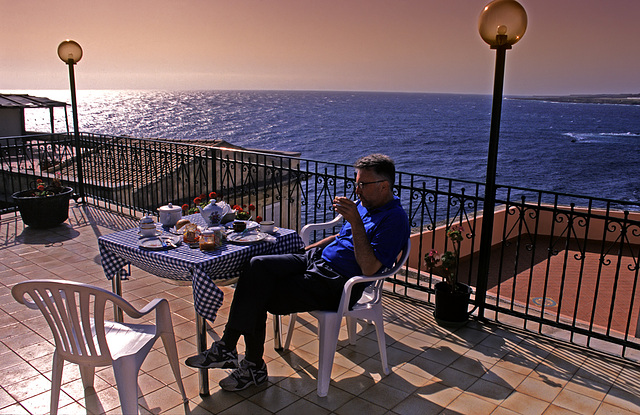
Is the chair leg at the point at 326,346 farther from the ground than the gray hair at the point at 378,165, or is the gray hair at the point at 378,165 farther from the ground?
the gray hair at the point at 378,165

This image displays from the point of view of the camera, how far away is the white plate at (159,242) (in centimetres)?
292

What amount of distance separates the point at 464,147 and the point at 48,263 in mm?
62974

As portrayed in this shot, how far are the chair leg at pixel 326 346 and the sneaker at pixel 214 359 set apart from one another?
0.49m

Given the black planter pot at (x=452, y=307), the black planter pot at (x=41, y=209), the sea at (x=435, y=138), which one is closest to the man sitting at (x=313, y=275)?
the black planter pot at (x=452, y=307)

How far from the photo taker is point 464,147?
63.7 metres

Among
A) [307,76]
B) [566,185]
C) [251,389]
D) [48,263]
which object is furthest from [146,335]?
[307,76]

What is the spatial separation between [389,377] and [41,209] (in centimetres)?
502

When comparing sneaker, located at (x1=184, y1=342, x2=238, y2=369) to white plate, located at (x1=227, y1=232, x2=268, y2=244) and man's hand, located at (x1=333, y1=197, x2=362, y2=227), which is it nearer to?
white plate, located at (x1=227, y1=232, x2=268, y2=244)

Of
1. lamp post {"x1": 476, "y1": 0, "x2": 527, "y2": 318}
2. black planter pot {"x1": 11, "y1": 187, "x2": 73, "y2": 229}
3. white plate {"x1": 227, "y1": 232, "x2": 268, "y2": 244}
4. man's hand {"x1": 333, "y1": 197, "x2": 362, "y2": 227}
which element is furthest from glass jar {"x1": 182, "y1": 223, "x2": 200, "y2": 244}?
black planter pot {"x1": 11, "y1": 187, "x2": 73, "y2": 229}

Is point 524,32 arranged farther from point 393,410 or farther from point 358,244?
point 393,410

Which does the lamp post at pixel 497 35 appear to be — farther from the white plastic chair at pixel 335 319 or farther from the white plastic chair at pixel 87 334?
the white plastic chair at pixel 87 334

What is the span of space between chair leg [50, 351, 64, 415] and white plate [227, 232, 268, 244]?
3.65ft

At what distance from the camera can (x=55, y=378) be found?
2.40m

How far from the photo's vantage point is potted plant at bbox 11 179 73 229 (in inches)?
240
